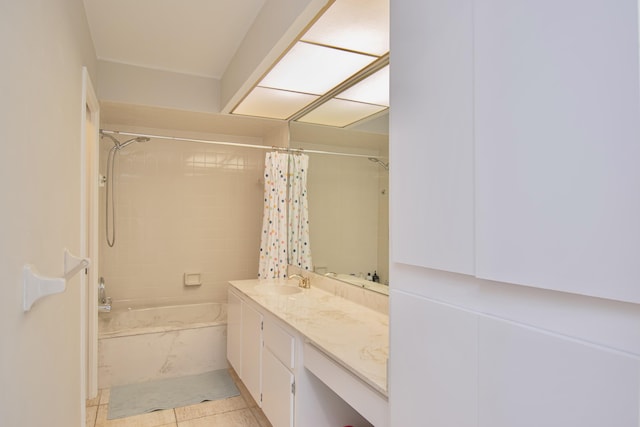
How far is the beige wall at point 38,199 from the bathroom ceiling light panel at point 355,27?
1090 millimetres

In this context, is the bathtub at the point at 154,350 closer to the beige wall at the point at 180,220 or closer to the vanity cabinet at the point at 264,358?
the vanity cabinet at the point at 264,358

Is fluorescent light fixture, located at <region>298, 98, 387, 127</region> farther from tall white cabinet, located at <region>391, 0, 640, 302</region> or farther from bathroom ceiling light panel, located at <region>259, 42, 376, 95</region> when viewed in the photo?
tall white cabinet, located at <region>391, 0, 640, 302</region>

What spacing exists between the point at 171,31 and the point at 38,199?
1836 mm

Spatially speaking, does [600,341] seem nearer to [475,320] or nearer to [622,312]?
[622,312]

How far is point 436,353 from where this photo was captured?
3.29 feet

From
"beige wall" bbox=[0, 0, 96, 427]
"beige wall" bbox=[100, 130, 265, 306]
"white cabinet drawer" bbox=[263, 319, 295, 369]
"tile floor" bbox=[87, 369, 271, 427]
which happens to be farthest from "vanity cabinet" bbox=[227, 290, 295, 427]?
"beige wall" bbox=[100, 130, 265, 306]

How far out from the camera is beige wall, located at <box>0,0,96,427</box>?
92 centimetres

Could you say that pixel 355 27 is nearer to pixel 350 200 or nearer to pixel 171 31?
pixel 350 200

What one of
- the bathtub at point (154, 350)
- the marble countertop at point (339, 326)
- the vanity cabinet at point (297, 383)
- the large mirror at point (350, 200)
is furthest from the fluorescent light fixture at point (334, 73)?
the bathtub at point (154, 350)

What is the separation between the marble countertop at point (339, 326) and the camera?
4.94ft

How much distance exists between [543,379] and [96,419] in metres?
2.95

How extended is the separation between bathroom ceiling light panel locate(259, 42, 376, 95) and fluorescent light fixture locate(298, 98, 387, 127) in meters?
0.14

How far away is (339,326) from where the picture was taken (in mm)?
2035

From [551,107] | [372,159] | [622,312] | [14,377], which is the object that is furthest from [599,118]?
[372,159]
